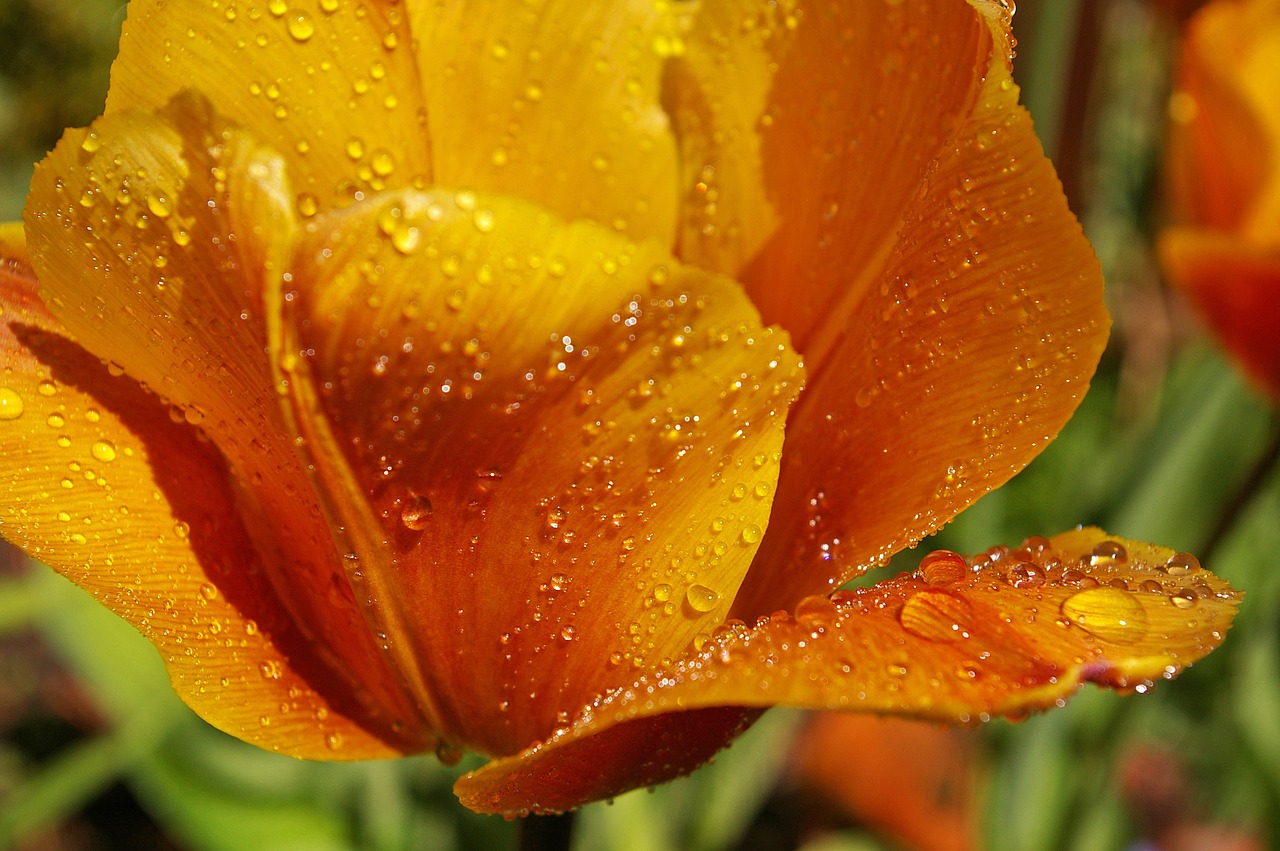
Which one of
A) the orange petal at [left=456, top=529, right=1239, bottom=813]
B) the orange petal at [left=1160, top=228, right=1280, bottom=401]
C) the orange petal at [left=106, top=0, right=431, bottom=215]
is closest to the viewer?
the orange petal at [left=456, top=529, right=1239, bottom=813]

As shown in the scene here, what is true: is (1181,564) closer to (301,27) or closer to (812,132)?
(812,132)

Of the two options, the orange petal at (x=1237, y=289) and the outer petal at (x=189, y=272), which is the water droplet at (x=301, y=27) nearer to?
the outer petal at (x=189, y=272)

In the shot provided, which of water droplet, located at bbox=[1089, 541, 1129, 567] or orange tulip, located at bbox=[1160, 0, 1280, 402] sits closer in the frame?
water droplet, located at bbox=[1089, 541, 1129, 567]

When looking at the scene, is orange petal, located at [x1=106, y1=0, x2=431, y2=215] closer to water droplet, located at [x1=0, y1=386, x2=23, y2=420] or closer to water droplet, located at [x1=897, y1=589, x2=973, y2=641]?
water droplet, located at [x1=0, y1=386, x2=23, y2=420]

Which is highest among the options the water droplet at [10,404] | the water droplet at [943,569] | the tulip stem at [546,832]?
the water droplet at [10,404]

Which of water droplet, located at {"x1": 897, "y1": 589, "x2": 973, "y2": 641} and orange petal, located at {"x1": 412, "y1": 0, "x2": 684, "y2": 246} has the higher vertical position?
orange petal, located at {"x1": 412, "y1": 0, "x2": 684, "y2": 246}

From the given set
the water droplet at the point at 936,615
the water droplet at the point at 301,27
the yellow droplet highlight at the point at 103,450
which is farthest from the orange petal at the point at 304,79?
the water droplet at the point at 936,615

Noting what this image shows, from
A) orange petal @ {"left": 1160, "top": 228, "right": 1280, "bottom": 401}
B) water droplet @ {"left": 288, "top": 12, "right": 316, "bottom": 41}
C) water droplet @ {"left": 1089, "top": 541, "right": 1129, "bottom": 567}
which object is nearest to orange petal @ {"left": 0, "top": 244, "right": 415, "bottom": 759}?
water droplet @ {"left": 288, "top": 12, "right": 316, "bottom": 41}

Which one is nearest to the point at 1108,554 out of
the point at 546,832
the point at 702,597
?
the point at 702,597
